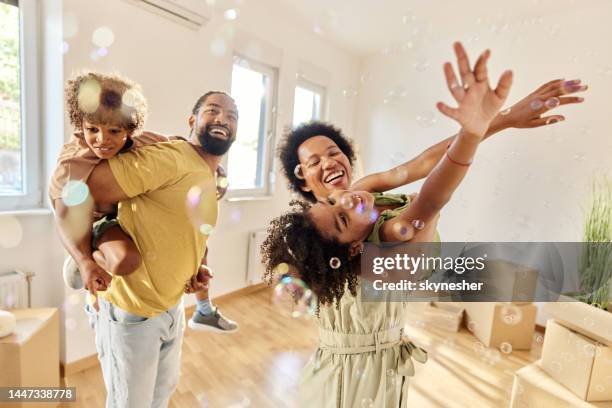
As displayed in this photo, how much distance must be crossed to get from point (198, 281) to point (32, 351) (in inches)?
39.4

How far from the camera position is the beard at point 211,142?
69 centimetres

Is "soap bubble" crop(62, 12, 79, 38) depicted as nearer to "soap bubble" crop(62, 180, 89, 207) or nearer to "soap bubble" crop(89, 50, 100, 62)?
"soap bubble" crop(89, 50, 100, 62)

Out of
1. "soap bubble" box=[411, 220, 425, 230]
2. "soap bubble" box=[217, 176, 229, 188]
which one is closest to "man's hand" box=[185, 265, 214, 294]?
"soap bubble" box=[217, 176, 229, 188]

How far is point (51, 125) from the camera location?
1389mm

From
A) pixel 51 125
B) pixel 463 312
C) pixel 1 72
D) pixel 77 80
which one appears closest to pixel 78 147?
pixel 77 80

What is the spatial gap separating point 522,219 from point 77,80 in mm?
1288

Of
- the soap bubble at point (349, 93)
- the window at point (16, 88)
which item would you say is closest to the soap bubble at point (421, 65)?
the soap bubble at point (349, 93)

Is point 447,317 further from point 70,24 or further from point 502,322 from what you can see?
point 70,24

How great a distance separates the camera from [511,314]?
1812mm

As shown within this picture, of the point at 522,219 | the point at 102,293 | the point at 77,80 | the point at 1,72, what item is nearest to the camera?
the point at 77,80

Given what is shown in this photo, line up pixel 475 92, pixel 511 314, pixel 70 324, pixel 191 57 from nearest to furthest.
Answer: pixel 475 92 → pixel 191 57 → pixel 70 324 → pixel 511 314

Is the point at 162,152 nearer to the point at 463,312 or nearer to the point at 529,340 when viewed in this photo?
the point at 463,312

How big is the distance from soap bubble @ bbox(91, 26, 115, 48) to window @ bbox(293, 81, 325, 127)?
65 centimetres

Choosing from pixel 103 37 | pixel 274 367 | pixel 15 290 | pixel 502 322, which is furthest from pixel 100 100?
pixel 502 322
